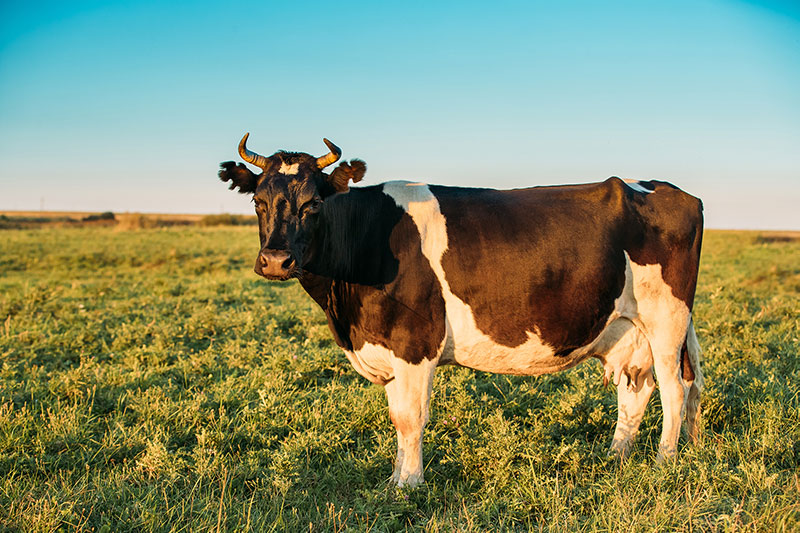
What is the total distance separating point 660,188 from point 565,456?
2462mm

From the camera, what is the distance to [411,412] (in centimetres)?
450

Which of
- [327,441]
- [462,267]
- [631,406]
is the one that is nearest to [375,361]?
[327,441]

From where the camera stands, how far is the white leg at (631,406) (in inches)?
201

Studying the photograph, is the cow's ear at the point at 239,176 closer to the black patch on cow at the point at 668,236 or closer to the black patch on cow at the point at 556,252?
the black patch on cow at the point at 556,252

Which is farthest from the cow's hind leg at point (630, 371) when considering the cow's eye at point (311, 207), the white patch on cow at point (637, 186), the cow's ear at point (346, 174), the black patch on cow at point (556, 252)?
the cow's eye at point (311, 207)

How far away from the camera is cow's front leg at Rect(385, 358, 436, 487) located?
4.45 meters

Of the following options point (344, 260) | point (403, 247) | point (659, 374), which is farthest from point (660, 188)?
point (344, 260)

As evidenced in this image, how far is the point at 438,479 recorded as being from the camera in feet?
15.1

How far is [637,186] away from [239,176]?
3.40 meters

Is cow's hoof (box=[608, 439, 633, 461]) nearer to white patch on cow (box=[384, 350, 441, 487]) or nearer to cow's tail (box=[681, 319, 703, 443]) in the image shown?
cow's tail (box=[681, 319, 703, 443])

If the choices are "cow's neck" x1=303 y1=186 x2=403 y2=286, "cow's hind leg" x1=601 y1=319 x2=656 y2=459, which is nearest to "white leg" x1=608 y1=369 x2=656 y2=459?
"cow's hind leg" x1=601 y1=319 x2=656 y2=459

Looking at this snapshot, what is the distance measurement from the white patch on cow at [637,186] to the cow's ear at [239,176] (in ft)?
10.5

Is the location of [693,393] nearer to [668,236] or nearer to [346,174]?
[668,236]

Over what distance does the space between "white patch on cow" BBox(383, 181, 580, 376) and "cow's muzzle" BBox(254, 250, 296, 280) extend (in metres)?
1.11
